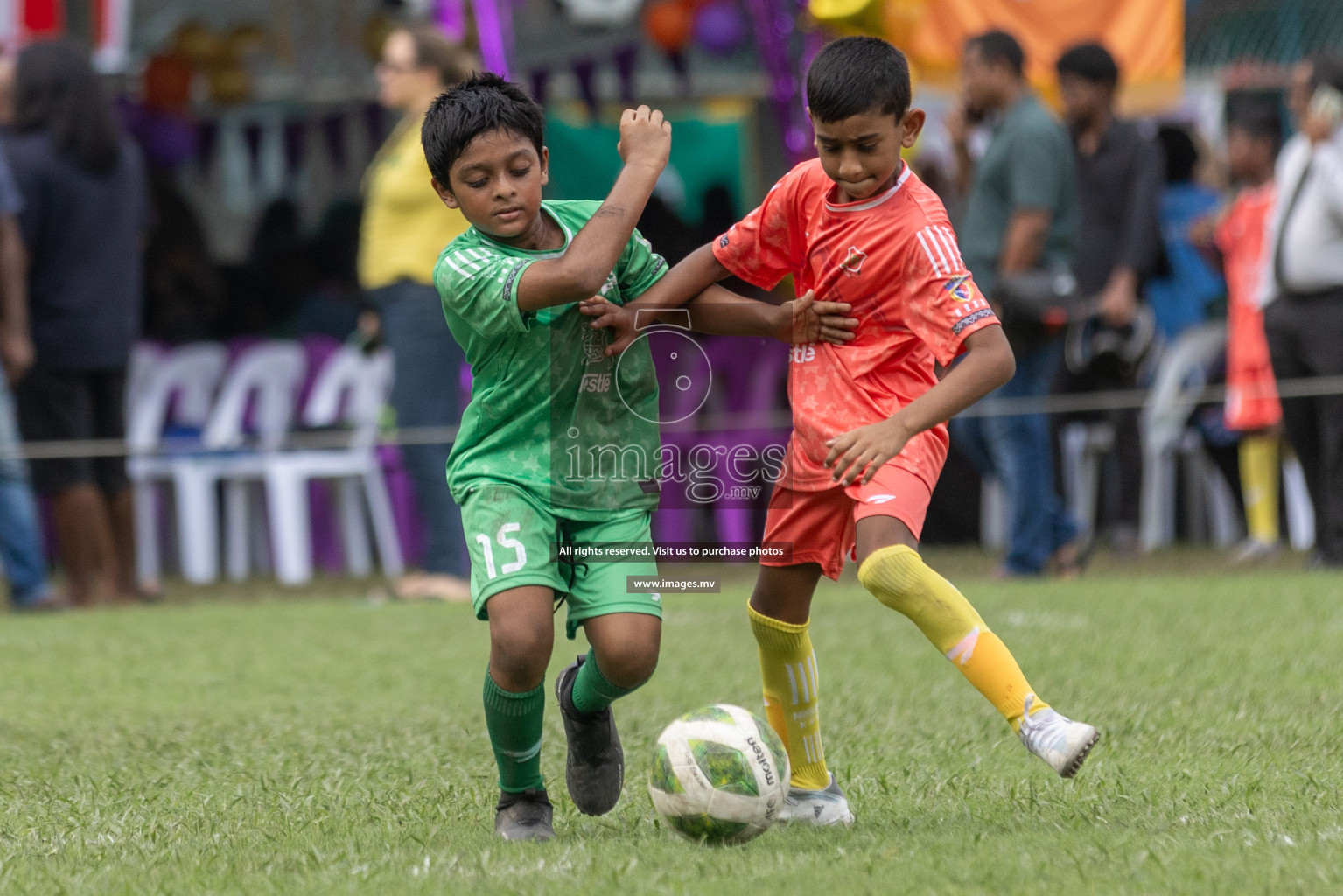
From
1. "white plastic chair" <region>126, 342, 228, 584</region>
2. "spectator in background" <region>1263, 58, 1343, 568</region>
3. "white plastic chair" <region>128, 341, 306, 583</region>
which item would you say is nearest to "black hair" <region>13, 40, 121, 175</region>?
"white plastic chair" <region>126, 342, 228, 584</region>

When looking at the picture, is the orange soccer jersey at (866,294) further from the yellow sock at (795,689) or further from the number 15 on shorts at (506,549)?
the number 15 on shorts at (506,549)

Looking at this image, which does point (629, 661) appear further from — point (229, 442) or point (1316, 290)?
point (229, 442)

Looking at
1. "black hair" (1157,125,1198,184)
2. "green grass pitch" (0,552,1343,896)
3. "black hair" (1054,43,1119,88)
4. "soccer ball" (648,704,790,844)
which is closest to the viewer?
"green grass pitch" (0,552,1343,896)

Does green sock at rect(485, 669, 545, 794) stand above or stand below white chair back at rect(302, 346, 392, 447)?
below

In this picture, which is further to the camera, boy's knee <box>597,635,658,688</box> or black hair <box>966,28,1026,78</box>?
black hair <box>966,28,1026,78</box>

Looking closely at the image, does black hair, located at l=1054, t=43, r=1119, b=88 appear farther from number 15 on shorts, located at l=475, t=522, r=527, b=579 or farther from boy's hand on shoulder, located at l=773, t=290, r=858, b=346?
number 15 on shorts, located at l=475, t=522, r=527, b=579

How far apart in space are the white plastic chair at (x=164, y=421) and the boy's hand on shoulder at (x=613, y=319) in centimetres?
653

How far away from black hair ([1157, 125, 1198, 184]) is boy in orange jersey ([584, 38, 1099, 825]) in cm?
814

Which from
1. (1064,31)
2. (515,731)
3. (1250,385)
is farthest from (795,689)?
(1064,31)

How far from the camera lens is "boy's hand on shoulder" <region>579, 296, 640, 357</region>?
3549mm

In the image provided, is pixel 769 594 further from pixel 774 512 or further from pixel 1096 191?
pixel 1096 191

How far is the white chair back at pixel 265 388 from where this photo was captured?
402 inches

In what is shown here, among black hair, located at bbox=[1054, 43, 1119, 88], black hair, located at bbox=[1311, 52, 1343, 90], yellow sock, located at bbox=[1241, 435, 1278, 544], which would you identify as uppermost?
black hair, located at bbox=[1054, 43, 1119, 88]

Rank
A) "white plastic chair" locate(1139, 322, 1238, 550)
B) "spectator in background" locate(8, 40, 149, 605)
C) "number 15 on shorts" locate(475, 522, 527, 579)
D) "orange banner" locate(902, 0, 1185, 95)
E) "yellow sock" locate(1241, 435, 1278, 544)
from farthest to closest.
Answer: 1. "orange banner" locate(902, 0, 1185, 95)
2. "white plastic chair" locate(1139, 322, 1238, 550)
3. "yellow sock" locate(1241, 435, 1278, 544)
4. "spectator in background" locate(8, 40, 149, 605)
5. "number 15 on shorts" locate(475, 522, 527, 579)
